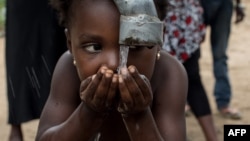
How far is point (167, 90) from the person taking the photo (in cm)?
220

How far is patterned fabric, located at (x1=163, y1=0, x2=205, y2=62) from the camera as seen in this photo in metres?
3.64

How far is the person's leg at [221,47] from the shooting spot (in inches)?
179

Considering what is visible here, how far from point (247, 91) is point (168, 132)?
12.7 feet

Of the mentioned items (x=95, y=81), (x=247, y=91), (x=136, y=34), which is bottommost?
(x=247, y=91)

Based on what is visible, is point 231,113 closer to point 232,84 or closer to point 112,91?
point 232,84

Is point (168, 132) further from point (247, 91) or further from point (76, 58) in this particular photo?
point (247, 91)

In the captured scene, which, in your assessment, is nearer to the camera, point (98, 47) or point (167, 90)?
point (98, 47)

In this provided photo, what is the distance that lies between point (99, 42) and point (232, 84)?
14.7 ft

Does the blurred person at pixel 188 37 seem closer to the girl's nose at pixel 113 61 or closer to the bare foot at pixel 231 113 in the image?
the bare foot at pixel 231 113

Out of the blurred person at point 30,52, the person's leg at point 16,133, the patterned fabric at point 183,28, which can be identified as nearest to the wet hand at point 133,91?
the blurred person at point 30,52

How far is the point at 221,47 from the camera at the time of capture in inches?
188

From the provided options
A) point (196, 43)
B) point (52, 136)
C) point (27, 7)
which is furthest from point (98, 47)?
point (196, 43)

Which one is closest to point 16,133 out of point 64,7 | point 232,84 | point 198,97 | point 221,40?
point 198,97

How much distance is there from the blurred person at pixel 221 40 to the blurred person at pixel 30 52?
4.67 ft
